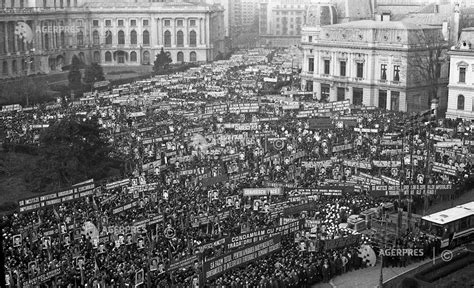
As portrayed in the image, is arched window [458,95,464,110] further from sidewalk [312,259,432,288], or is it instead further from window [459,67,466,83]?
sidewalk [312,259,432,288]

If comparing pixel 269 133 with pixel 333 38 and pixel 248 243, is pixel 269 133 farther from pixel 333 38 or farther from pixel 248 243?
pixel 333 38

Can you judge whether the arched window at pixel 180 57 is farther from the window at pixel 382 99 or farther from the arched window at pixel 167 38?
the window at pixel 382 99

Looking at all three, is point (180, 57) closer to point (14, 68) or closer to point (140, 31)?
point (140, 31)

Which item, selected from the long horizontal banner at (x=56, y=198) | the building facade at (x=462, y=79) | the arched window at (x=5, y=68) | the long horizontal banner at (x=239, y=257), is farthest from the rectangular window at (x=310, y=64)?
the long horizontal banner at (x=239, y=257)

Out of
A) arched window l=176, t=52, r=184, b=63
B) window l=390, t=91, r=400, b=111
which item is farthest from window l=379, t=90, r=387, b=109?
arched window l=176, t=52, r=184, b=63

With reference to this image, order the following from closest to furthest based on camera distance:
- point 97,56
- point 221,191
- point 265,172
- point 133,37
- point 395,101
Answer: point 221,191 → point 265,172 → point 395,101 → point 97,56 → point 133,37

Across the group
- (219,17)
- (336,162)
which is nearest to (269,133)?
(336,162)

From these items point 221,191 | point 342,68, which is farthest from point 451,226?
point 342,68
